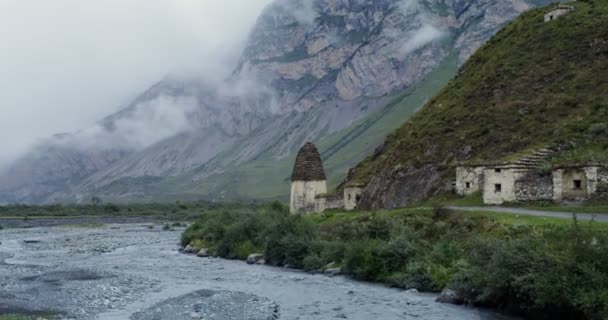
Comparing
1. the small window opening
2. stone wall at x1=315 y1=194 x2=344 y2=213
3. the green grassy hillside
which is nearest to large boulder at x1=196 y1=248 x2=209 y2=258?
stone wall at x1=315 y1=194 x2=344 y2=213

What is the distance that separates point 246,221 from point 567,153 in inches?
1063

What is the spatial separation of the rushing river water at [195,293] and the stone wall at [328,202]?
14381 mm

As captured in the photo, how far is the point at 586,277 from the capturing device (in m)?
21.6

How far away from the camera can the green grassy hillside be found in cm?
5059

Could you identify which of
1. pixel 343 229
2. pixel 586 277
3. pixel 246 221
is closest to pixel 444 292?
pixel 586 277

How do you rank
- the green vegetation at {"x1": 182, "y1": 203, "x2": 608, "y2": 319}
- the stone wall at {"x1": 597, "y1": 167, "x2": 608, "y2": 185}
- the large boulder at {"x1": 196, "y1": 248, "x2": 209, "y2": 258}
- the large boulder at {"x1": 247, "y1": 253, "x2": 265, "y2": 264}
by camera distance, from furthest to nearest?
the large boulder at {"x1": 196, "y1": 248, "x2": 209, "y2": 258}, the large boulder at {"x1": 247, "y1": 253, "x2": 265, "y2": 264}, the stone wall at {"x1": 597, "y1": 167, "x2": 608, "y2": 185}, the green vegetation at {"x1": 182, "y1": 203, "x2": 608, "y2": 319}

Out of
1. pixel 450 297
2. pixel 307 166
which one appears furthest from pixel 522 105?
pixel 450 297

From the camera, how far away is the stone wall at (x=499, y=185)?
42906 millimetres

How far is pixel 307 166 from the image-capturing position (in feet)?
225

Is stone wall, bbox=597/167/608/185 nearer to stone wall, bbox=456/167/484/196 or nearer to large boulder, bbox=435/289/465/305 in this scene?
stone wall, bbox=456/167/484/196

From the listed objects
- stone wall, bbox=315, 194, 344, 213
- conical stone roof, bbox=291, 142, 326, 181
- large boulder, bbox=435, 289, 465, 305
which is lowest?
large boulder, bbox=435, 289, 465, 305

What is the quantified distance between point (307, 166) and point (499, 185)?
2820 cm

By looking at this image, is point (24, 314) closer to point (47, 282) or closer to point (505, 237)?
point (47, 282)

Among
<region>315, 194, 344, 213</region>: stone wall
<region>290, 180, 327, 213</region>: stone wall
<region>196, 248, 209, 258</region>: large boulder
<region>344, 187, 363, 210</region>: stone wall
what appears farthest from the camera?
<region>290, 180, 327, 213</region>: stone wall
